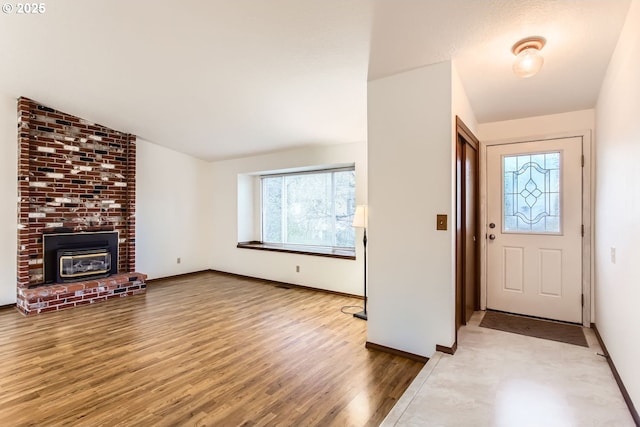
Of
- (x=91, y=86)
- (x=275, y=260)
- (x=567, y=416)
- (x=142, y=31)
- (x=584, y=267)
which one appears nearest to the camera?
(x=567, y=416)

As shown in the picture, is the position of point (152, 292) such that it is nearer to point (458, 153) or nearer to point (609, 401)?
point (458, 153)

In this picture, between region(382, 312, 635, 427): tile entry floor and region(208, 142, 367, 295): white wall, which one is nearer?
region(382, 312, 635, 427): tile entry floor

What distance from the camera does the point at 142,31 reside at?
8.41 ft

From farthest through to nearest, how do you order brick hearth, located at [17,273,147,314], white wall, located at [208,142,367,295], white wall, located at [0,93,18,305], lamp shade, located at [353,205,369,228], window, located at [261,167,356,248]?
window, located at [261,167,356,248]
white wall, located at [208,142,367,295]
white wall, located at [0,93,18,305]
brick hearth, located at [17,273,147,314]
lamp shade, located at [353,205,369,228]

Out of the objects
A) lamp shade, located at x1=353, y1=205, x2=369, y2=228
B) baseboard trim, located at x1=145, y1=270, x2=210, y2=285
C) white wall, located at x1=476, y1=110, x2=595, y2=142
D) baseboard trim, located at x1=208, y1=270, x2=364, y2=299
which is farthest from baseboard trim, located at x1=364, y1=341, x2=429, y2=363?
baseboard trim, located at x1=145, y1=270, x2=210, y2=285

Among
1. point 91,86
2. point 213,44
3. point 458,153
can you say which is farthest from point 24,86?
point 458,153

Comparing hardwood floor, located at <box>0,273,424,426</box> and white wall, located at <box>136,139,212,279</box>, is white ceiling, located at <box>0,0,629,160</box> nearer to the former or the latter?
white wall, located at <box>136,139,212,279</box>

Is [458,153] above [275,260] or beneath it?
above

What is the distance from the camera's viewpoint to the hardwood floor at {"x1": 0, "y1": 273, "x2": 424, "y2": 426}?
77.2 inches

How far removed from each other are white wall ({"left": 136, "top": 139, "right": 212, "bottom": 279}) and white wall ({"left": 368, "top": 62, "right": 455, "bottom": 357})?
428 cm

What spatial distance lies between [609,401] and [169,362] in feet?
9.93

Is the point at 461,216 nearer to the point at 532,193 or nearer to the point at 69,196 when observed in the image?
the point at 532,193

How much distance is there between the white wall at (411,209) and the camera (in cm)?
251

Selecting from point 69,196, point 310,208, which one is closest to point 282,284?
point 310,208
